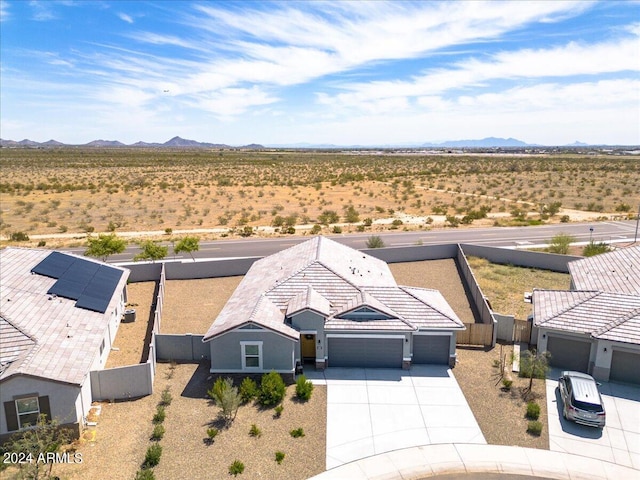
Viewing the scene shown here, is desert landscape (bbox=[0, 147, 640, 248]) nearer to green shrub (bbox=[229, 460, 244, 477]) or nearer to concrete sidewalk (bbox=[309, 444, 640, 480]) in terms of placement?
green shrub (bbox=[229, 460, 244, 477])

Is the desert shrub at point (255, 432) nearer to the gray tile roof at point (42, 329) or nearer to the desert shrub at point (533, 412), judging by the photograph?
the gray tile roof at point (42, 329)

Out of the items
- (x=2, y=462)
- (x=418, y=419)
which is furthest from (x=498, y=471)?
(x=2, y=462)

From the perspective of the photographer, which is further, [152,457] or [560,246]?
[560,246]

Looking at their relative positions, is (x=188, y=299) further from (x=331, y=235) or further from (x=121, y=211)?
(x=121, y=211)

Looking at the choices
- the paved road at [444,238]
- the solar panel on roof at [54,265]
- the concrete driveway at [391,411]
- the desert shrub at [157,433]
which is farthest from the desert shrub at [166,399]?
the paved road at [444,238]

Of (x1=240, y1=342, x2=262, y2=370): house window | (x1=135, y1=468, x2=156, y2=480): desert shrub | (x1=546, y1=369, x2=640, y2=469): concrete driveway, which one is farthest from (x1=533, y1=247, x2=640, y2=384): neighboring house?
(x1=135, y1=468, x2=156, y2=480): desert shrub

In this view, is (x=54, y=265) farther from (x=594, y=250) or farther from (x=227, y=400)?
(x=594, y=250)

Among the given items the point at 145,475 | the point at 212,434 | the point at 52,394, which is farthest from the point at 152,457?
the point at 52,394
